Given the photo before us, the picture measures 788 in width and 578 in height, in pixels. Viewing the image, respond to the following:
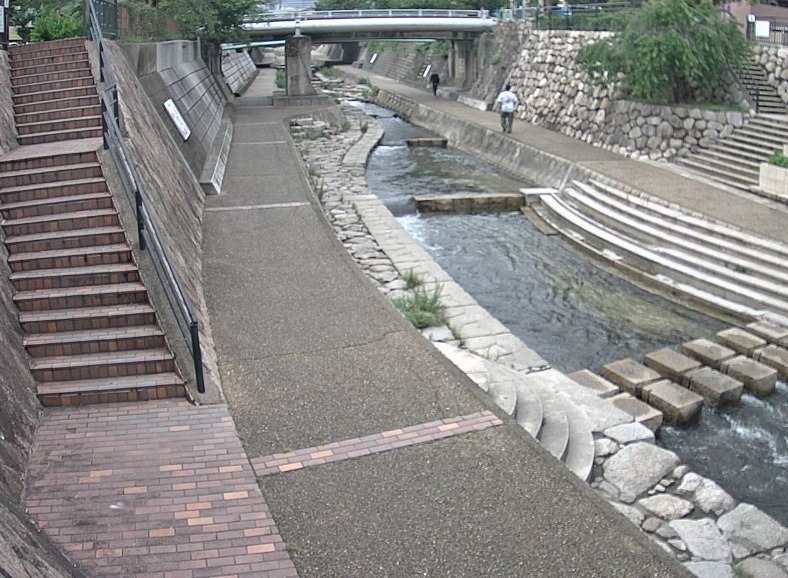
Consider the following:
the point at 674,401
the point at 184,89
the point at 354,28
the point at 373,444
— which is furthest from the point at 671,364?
the point at 354,28

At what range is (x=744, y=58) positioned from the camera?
23.0 metres

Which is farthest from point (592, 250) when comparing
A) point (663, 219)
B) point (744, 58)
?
point (744, 58)

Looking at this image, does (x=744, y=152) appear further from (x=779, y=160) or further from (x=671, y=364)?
(x=671, y=364)

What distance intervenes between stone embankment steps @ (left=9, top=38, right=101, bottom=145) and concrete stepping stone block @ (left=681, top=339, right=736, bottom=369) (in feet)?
29.8

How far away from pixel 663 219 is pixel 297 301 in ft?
30.2

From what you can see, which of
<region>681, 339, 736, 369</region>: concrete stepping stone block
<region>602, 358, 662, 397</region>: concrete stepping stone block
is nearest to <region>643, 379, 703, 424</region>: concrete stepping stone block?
<region>602, 358, 662, 397</region>: concrete stepping stone block

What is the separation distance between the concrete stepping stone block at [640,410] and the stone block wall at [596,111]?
13651 mm

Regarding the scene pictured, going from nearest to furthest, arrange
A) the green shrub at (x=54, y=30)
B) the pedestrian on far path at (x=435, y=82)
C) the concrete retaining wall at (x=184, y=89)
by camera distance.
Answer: the green shrub at (x=54, y=30)
the concrete retaining wall at (x=184, y=89)
the pedestrian on far path at (x=435, y=82)

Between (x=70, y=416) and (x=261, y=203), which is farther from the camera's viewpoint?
(x=261, y=203)

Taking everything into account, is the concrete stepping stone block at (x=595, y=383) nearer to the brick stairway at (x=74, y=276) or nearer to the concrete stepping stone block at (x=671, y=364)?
the concrete stepping stone block at (x=671, y=364)

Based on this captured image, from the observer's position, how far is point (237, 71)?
51250 millimetres

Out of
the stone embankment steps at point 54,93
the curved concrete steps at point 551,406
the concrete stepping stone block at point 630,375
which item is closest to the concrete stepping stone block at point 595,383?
the concrete stepping stone block at point 630,375

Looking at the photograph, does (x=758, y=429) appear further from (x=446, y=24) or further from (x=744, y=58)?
(x=446, y=24)

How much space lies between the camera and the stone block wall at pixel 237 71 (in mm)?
44781
